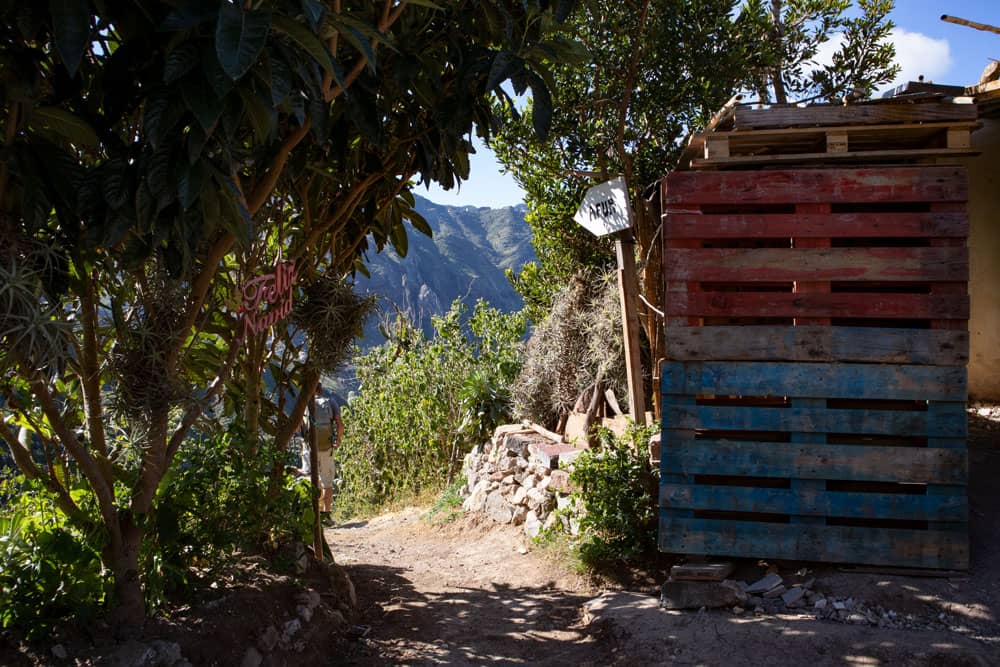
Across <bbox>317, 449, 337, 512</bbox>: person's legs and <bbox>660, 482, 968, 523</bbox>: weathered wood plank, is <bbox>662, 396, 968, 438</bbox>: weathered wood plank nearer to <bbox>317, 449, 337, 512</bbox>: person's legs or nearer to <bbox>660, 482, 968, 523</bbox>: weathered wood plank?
<bbox>660, 482, 968, 523</bbox>: weathered wood plank

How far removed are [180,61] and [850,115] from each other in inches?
152

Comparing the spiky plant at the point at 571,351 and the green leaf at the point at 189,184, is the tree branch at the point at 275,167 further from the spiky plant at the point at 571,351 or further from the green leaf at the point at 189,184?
the spiky plant at the point at 571,351

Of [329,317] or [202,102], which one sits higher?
[202,102]

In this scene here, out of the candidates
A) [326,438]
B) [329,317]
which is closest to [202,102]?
[329,317]

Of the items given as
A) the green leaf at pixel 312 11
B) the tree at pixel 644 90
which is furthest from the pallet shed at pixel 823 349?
the green leaf at pixel 312 11

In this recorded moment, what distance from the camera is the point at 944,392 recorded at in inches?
180

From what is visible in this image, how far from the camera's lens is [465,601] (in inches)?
212

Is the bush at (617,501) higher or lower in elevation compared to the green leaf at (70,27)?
lower

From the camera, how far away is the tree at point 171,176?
2.55m

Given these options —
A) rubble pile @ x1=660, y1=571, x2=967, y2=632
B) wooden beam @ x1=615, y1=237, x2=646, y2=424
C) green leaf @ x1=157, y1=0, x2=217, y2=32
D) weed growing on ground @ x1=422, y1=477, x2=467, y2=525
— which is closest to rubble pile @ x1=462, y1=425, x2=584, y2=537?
weed growing on ground @ x1=422, y1=477, x2=467, y2=525

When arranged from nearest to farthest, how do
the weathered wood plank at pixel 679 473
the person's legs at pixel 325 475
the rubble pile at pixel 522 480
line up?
1. the weathered wood plank at pixel 679 473
2. the rubble pile at pixel 522 480
3. the person's legs at pixel 325 475

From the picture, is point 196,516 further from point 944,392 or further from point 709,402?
point 944,392

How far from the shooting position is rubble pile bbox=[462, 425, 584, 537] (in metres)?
6.64

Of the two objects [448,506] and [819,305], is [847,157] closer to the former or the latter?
[819,305]
